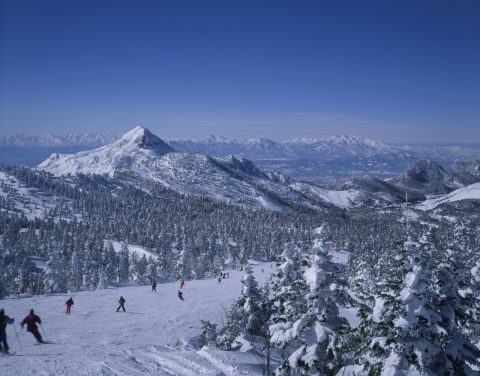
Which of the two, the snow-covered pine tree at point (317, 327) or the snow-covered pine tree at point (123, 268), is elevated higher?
the snow-covered pine tree at point (317, 327)

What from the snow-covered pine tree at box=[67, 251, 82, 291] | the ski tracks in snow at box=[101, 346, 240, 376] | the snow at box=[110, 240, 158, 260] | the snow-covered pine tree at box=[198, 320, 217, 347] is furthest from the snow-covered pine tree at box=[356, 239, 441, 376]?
the snow at box=[110, 240, 158, 260]

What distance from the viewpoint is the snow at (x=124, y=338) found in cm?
1573

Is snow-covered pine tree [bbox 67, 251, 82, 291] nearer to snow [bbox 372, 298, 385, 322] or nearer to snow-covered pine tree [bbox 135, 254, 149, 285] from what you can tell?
snow-covered pine tree [bbox 135, 254, 149, 285]

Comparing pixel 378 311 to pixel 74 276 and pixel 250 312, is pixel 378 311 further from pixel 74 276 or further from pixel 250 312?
pixel 74 276

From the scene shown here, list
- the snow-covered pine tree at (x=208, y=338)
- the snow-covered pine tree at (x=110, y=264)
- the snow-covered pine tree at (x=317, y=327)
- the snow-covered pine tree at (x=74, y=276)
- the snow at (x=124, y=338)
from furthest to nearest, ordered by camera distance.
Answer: the snow-covered pine tree at (x=110, y=264) → the snow-covered pine tree at (x=74, y=276) → the snow-covered pine tree at (x=208, y=338) → the snow at (x=124, y=338) → the snow-covered pine tree at (x=317, y=327)

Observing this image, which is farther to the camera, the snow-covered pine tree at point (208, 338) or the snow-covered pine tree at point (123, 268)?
the snow-covered pine tree at point (123, 268)

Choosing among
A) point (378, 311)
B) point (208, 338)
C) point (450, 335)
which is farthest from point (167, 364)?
point (450, 335)

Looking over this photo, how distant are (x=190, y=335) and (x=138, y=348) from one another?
8242 millimetres

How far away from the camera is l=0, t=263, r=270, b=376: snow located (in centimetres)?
1573

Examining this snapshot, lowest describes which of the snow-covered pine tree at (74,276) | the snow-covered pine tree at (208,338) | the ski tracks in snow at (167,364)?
the snow-covered pine tree at (74,276)

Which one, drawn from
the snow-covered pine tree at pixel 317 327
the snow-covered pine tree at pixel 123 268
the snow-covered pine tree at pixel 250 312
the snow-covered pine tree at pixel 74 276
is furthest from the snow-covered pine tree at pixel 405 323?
the snow-covered pine tree at pixel 123 268

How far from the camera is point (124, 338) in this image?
24.2m

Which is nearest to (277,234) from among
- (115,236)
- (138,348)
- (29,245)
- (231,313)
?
(115,236)

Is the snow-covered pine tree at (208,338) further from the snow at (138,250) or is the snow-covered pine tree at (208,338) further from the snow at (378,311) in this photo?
the snow at (138,250)
